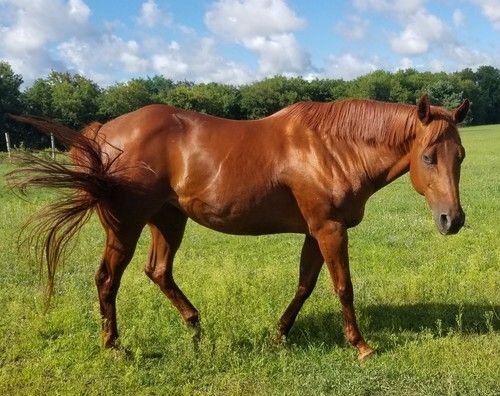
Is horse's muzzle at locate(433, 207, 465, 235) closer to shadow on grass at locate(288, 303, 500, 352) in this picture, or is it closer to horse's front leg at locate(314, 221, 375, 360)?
horse's front leg at locate(314, 221, 375, 360)

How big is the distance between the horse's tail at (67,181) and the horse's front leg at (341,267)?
5.16 ft

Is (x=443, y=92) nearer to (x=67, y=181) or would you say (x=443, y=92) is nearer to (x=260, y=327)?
(x=260, y=327)

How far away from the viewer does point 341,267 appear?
390cm

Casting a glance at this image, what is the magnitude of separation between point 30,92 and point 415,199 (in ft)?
172

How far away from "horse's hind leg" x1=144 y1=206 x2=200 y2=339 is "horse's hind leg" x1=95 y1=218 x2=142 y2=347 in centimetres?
50

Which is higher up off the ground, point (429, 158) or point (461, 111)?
point (461, 111)

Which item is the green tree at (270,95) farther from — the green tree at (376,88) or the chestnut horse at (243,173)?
the chestnut horse at (243,173)

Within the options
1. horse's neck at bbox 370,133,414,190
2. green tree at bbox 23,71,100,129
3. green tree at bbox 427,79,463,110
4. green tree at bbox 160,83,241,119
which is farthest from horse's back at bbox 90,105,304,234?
green tree at bbox 427,79,463,110

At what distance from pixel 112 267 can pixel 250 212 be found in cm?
116

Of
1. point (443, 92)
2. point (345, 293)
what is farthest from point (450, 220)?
point (443, 92)

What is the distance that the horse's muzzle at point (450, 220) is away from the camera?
3588mm

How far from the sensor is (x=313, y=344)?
4.21 m

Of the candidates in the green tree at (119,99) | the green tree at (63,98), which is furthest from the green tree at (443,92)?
the green tree at (63,98)

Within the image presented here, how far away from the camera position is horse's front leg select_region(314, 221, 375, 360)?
383 cm
